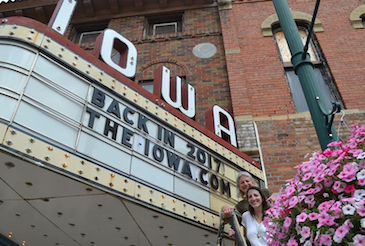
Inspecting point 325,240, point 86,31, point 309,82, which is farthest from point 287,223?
point 86,31

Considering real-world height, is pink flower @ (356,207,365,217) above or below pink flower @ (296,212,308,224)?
below

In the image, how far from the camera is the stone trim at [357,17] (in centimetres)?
1020

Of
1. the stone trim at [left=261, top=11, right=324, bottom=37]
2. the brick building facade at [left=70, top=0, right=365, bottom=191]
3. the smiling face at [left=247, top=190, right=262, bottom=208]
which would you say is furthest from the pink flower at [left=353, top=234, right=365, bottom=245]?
the stone trim at [left=261, top=11, right=324, bottom=37]

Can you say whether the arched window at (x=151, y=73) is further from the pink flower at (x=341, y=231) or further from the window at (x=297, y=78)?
the pink flower at (x=341, y=231)

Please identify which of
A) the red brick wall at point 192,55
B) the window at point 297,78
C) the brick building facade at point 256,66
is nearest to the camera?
the brick building facade at point 256,66

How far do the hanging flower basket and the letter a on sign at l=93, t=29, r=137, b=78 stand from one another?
3560 mm

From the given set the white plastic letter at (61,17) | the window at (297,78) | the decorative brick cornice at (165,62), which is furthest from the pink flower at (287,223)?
the decorative brick cornice at (165,62)

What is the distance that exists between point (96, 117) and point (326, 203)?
3.09 m

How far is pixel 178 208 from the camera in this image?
4535 mm

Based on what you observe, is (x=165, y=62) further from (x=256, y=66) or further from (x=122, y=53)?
(x=122, y=53)

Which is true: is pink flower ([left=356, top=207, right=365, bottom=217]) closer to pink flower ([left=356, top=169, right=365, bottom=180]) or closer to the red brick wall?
pink flower ([left=356, top=169, right=365, bottom=180])

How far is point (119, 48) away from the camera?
5.75 meters

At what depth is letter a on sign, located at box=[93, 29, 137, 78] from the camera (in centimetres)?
515

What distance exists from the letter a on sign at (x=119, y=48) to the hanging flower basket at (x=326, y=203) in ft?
11.7
